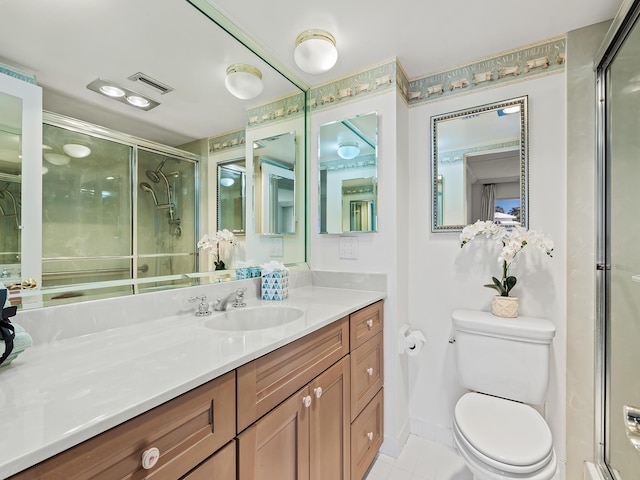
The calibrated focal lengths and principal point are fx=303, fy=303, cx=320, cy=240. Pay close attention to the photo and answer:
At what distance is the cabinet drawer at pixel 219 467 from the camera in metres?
0.67

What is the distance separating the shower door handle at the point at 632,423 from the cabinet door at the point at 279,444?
1.19 m

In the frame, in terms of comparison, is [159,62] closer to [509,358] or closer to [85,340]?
[85,340]

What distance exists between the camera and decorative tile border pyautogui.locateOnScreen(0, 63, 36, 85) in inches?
34.0

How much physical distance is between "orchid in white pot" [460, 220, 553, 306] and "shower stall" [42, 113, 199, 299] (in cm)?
143

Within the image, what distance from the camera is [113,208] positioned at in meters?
1.10

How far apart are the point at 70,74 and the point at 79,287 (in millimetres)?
706

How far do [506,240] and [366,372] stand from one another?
3.20 ft

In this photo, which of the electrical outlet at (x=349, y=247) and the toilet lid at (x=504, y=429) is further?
the electrical outlet at (x=349, y=247)

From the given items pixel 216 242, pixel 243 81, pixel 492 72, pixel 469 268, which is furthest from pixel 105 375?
pixel 492 72

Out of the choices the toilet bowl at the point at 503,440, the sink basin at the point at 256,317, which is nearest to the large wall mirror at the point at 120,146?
the sink basin at the point at 256,317

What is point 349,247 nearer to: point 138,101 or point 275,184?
point 275,184

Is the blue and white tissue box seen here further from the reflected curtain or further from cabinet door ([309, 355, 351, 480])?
the reflected curtain

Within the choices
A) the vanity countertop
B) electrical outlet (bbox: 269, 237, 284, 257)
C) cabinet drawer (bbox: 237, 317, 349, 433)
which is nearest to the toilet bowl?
cabinet drawer (bbox: 237, 317, 349, 433)

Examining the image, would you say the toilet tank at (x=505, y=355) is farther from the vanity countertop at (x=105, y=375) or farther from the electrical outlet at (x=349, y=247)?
the vanity countertop at (x=105, y=375)
